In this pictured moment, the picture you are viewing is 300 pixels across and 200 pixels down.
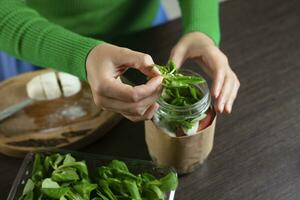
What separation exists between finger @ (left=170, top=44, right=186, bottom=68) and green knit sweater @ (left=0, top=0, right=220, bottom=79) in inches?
3.1

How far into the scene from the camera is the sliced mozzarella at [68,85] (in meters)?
0.76

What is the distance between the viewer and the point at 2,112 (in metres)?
0.74

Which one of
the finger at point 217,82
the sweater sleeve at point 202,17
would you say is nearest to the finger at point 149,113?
the finger at point 217,82

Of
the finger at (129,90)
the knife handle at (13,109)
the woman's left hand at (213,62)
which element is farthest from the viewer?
the knife handle at (13,109)

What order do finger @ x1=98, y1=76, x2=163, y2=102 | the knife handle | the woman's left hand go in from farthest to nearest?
the knife handle, the woman's left hand, finger @ x1=98, y1=76, x2=163, y2=102

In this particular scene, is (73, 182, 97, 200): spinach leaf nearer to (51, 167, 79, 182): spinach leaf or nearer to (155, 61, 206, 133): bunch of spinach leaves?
(51, 167, 79, 182): spinach leaf

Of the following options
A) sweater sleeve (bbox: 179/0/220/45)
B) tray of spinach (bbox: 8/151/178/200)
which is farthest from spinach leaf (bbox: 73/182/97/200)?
sweater sleeve (bbox: 179/0/220/45)

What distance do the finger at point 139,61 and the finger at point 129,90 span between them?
14mm

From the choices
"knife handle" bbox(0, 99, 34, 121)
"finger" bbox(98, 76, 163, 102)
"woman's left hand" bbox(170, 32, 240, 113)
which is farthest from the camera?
"knife handle" bbox(0, 99, 34, 121)

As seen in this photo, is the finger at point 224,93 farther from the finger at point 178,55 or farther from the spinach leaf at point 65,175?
the spinach leaf at point 65,175

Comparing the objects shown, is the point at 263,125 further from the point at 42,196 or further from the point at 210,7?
the point at 42,196

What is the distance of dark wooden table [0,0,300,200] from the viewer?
0.63 m

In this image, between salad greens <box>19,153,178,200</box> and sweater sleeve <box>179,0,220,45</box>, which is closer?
salad greens <box>19,153,178,200</box>

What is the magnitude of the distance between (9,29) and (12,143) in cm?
18
